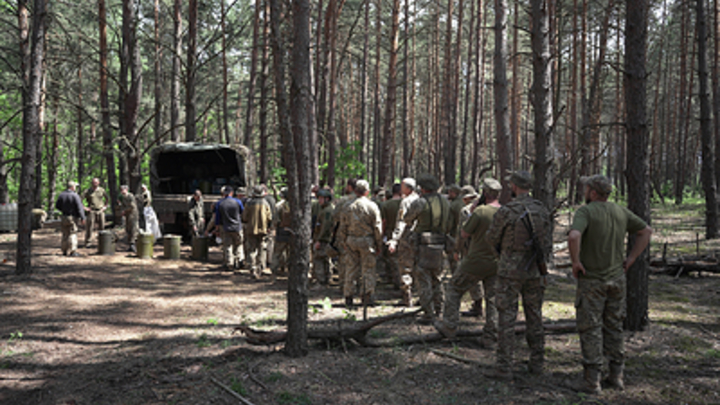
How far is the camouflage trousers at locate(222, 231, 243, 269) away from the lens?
11211 millimetres

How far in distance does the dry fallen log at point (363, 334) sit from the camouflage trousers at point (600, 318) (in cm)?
110

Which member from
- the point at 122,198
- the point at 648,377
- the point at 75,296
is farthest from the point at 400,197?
the point at 122,198

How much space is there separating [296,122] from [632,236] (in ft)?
13.8

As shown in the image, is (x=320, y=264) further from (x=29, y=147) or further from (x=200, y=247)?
(x=29, y=147)

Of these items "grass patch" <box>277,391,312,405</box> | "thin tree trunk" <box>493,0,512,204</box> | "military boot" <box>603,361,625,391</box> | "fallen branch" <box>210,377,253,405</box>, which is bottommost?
"grass patch" <box>277,391,312,405</box>

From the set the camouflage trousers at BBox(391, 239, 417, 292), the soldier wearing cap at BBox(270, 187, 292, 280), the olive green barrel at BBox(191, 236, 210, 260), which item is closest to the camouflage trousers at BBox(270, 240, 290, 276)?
the soldier wearing cap at BBox(270, 187, 292, 280)

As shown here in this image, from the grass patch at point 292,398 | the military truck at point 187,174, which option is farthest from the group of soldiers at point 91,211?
the grass patch at point 292,398

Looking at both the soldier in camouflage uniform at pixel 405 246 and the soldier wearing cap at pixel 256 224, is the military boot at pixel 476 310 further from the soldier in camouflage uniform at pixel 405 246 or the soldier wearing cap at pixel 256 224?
the soldier wearing cap at pixel 256 224

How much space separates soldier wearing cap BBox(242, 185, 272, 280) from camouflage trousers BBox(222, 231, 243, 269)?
22.6 inches

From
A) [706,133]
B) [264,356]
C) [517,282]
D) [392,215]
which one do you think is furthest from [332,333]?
[706,133]

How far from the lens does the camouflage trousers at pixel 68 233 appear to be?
11.7 metres

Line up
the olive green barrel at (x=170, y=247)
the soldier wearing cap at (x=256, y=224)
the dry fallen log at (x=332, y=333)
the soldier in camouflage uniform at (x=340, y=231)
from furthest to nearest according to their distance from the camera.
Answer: the olive green barrel at (x=170, y=247), the soldier wearing cap at (x=256, y=224), the soldier in camouflage uniform at (x=340, y=231), the dry fallen log at (x=332, y=333)

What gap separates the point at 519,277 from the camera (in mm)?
4805

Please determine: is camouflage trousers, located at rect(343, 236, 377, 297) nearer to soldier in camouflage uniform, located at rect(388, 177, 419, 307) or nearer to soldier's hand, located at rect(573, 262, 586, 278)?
soldier in camouflage uniform, located at rect(388, 177, 419, 307)
